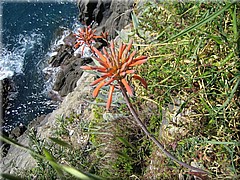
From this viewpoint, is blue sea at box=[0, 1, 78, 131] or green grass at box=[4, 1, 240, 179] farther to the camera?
blue sea at box=[0, 1, 78, 131]

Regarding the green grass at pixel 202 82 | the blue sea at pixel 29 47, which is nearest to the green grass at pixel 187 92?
the green grass at pixel 202 82

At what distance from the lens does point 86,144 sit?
2.31 metres

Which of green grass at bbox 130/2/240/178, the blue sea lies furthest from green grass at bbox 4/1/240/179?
the blue sea

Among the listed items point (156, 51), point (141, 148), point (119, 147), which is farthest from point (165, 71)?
point (119, 147)

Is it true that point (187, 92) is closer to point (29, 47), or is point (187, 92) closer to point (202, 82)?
point (202, 82)

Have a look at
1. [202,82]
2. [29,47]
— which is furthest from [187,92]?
[29,47]

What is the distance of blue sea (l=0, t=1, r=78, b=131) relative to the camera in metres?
8.23

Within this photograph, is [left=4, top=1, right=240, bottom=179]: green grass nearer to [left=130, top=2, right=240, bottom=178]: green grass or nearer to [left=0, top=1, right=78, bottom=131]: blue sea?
[left=130, top=2, right=240, bottom=178]: green grass

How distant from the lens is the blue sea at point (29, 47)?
27.0ft

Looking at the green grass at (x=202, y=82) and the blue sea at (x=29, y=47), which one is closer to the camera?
the green grass at (x=202, y=82)

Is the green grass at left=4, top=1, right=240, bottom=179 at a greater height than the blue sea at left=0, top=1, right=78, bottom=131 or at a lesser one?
lesser

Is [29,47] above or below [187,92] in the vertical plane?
above

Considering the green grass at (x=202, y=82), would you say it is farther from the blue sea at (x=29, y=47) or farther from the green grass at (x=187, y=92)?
the blue sea at (x=29, y=47)

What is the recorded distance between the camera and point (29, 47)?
9.48 metres
